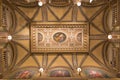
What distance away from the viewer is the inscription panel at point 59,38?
14.3 metres

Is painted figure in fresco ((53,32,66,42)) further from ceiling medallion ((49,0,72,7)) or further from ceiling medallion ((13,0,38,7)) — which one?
ceiling medallion ((13,0,38,7))

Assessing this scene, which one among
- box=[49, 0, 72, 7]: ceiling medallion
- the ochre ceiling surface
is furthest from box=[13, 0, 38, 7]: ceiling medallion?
box=[49, 0, 72, 7]: ceiling medallion

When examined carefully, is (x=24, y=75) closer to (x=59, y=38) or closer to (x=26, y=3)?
(x=59, y=38)

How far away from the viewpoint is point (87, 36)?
46.8 ft

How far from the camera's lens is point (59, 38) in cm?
1463

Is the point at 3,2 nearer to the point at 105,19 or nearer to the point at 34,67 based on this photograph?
the point at 34,67

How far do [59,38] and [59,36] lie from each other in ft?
0.54

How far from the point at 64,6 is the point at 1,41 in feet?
17.6

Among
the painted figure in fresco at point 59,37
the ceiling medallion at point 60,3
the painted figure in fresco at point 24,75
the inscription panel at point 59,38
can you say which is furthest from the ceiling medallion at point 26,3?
the painted figure in fresco at point 24,75

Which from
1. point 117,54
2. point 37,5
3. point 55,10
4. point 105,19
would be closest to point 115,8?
point 105,19

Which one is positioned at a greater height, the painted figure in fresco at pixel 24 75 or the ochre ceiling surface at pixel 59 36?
the ochre ceiling surface at pixel 59 36

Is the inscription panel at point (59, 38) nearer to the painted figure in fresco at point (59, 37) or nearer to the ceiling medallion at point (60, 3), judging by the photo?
the painted figure in fresco at point (59, 37)

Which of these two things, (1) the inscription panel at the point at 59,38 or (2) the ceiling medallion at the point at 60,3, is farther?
(1) the inscription panel at the point at 59,38

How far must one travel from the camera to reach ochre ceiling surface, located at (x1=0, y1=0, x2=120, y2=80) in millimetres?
13227
